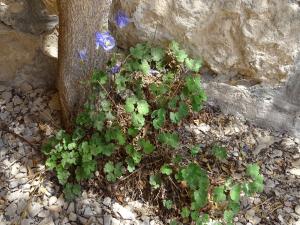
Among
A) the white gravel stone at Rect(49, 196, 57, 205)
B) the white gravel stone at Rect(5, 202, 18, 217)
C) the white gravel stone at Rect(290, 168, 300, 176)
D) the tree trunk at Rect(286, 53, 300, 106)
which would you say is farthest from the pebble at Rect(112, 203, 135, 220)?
the tree trunk at Rect(286, 53, 300, 106)

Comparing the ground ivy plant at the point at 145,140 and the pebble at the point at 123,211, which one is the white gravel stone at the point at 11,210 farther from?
the pebble at the point at 123,211

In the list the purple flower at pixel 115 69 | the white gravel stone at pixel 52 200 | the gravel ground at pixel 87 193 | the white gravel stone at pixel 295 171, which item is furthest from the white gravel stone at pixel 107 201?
the white gravel stone at pixel 295 171

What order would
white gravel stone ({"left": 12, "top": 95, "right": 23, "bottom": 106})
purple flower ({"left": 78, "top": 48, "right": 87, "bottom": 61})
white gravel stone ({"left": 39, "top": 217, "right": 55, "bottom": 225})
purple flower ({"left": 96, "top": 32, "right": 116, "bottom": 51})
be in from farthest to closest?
1. white gravel stone ({"left": 12, "top": 95, "right": 23, "bottom": 106})
2. white gravel stone ({"left": 39, "top": 217, "right": 55, "bottom": 225})
3. purple flower ({"left": 78, "top": 48, "right": 87, "bottom": 61})
4. purple flower ({"left": 96, "top": 32, "right": 116, "bottom": 51})

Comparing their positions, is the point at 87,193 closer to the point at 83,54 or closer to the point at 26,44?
the point at 83,54

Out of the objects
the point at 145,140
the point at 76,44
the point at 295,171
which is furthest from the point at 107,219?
the point at 295,171

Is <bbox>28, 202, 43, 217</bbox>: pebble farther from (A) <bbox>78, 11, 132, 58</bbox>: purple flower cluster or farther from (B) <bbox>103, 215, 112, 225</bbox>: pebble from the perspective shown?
(A) <bbox>78, 11, 132, 58</bbox>: purple flower cluster

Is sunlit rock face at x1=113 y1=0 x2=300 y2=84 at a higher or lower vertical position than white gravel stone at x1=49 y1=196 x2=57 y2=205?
higher
